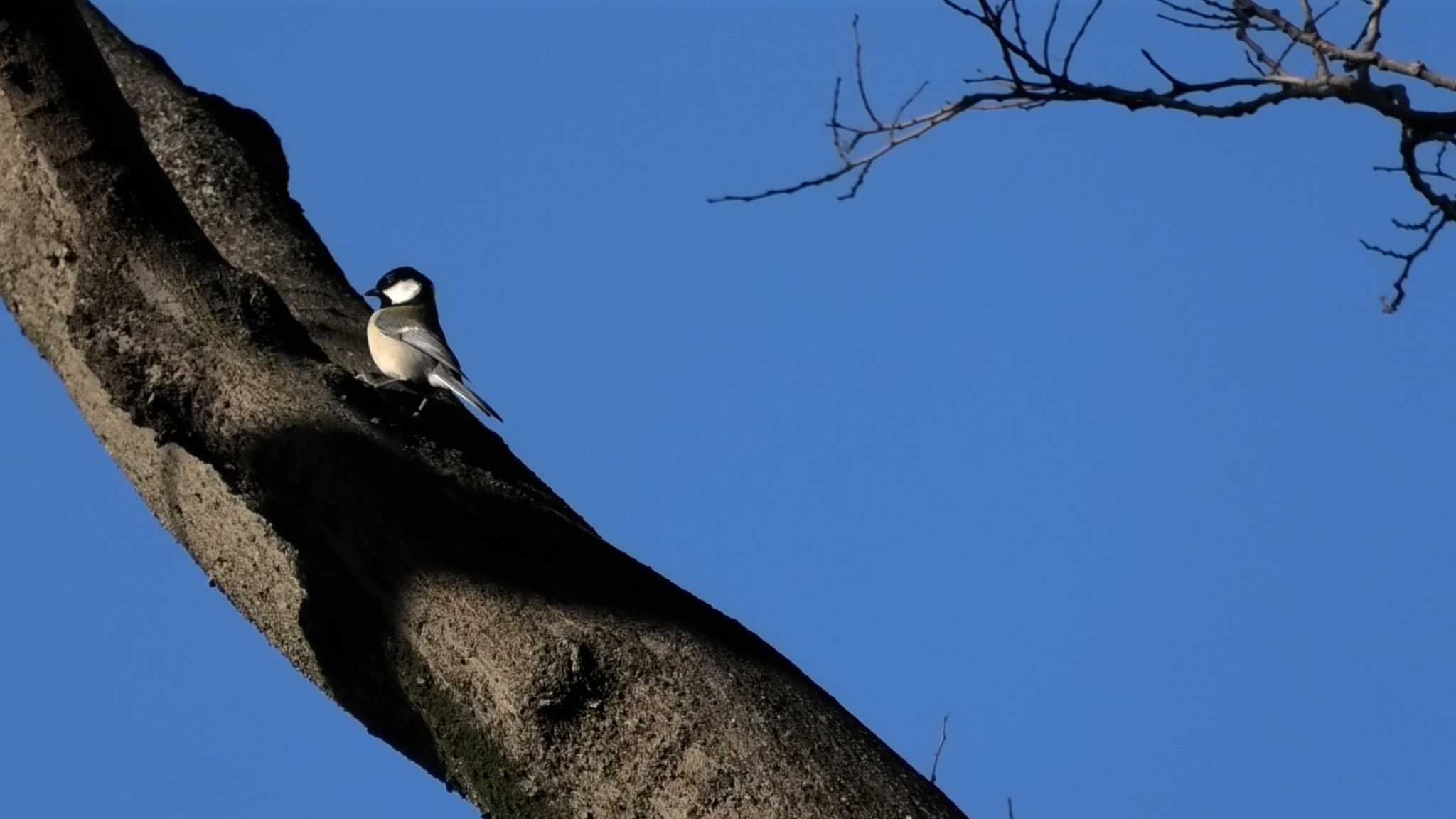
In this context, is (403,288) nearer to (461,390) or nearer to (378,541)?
(461,390)

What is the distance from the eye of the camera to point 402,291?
289 inches

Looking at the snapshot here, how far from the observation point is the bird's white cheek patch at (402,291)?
702 centimetres

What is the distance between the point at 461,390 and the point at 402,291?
2.23m

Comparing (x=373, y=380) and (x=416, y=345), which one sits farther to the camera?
(x=416, y=345)

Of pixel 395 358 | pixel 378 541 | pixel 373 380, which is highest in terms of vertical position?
pixel 395 358

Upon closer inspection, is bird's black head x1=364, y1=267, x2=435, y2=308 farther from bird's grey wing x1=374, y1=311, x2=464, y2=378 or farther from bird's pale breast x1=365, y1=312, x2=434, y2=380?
bird's pale breast x1=365, y1=312, x2=434, y2=380

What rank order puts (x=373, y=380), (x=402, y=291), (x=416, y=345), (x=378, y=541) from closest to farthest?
(x=378, y=541) < (x=373, y=380) < (x=416, y=345) < (x=402, y=291)

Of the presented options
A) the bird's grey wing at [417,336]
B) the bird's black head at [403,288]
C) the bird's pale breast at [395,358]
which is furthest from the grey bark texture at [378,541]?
the bird's black head at [403,288]

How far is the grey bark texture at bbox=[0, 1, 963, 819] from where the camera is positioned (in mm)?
2016

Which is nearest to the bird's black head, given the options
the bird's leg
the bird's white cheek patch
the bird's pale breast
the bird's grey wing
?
the bird's white cheek patch

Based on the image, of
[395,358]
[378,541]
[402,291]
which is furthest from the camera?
[402,291]

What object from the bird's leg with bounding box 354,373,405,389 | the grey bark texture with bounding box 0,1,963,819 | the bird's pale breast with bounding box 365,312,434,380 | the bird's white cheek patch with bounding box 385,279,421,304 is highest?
the bird's white cheek patch with bounding box 385,279,421,304

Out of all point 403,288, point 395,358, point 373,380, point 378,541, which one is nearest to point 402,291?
point 403,288

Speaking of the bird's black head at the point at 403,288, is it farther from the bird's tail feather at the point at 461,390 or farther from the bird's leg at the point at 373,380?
the bird's leg at the point at 373,380
